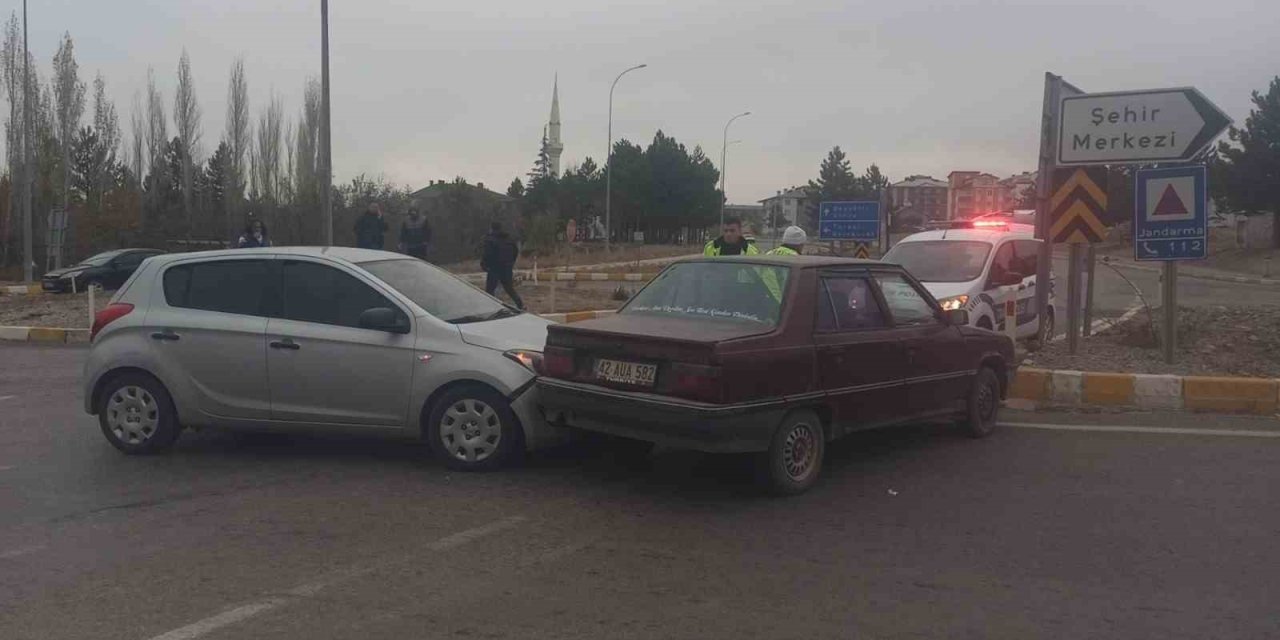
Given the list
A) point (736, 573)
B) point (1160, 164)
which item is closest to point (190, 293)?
point (736, 573)

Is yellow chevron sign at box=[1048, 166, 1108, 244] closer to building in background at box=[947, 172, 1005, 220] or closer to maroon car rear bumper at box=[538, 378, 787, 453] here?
maroon car rear bumper at box=[538, 378, 787, 453]

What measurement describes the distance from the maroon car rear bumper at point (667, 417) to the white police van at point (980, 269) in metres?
5.97

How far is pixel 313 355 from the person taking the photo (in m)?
7.30

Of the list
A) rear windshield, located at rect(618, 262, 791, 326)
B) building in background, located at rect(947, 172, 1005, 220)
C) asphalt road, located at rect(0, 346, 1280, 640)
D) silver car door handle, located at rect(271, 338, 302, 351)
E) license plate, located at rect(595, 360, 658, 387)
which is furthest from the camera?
building in background, located at rect(947, 172, 1005, 220)

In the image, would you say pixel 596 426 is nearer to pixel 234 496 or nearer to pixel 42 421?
pixel 234 496

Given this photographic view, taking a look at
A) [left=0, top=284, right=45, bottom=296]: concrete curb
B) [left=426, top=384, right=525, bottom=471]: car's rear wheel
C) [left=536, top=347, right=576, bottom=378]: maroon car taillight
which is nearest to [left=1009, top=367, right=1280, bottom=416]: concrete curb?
[left=536, top=347, right=576, bottom=378]: maroon car taillight

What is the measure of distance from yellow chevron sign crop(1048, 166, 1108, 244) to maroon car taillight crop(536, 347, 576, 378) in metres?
6.92

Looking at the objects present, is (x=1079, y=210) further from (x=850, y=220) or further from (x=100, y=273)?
(x=100, y=273)

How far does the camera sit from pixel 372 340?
720cm

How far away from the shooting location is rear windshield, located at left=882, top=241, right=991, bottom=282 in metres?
12.4

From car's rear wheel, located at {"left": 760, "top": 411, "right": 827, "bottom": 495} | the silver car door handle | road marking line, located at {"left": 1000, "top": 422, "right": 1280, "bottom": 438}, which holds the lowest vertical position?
road marking line, located at {"left": 1000, "top": 422, "right": 1280, "bottom": 438}

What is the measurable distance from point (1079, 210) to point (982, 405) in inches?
157

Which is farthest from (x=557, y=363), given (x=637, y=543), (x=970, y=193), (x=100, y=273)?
(x=970, y=193)

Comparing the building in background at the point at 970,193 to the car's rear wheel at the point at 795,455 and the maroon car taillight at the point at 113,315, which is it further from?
the maroon car taillight at the point at 113,315
